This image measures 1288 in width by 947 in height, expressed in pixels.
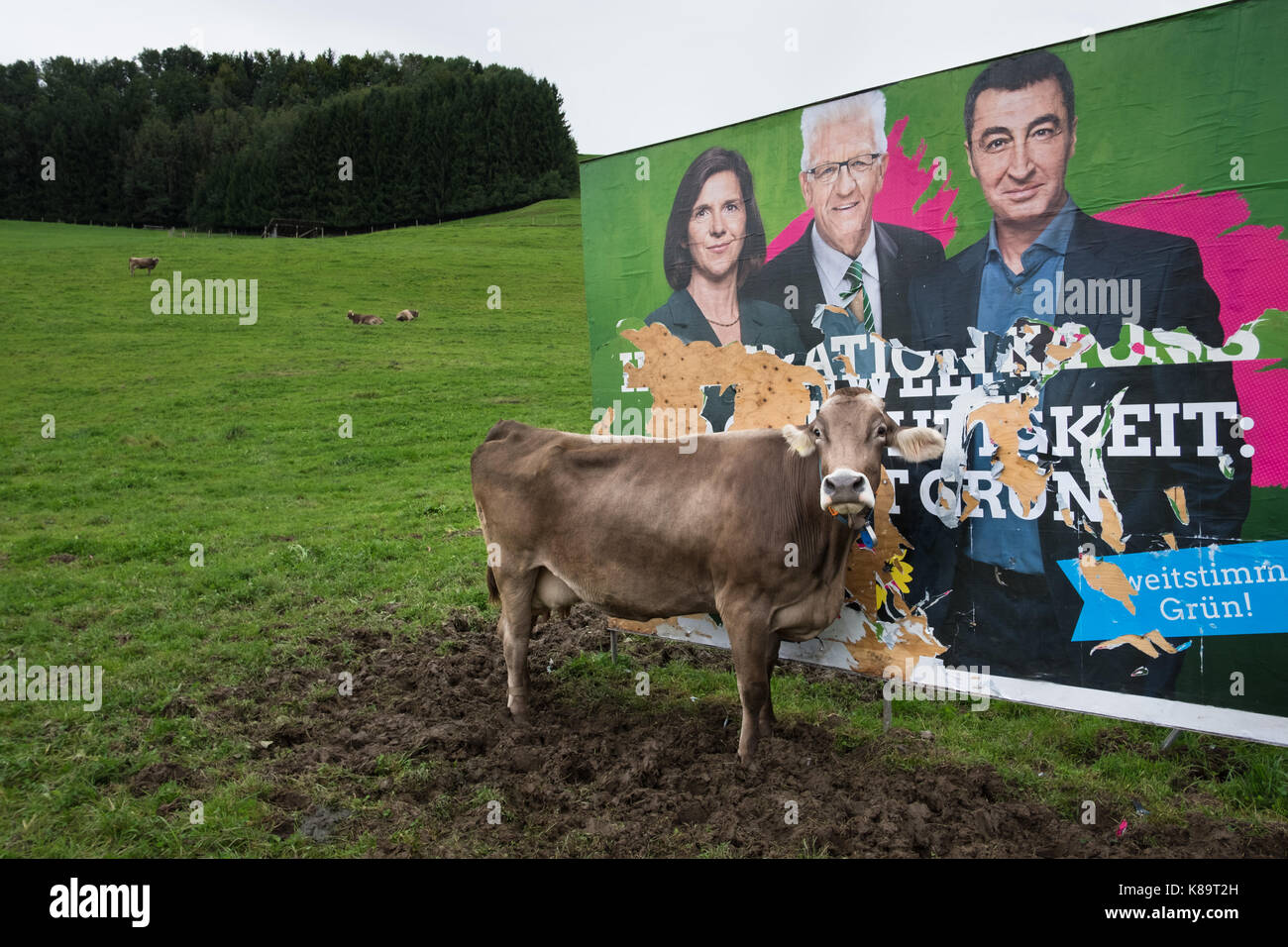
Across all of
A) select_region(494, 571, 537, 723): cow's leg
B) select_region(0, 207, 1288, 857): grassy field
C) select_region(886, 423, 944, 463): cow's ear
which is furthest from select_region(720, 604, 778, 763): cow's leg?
select_region(494, 571, 537, 723): cow's leg

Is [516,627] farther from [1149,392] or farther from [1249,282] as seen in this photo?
[1249,282]

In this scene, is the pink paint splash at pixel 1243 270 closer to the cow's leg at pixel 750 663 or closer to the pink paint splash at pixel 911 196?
the pink paint splash at pixel 911 196

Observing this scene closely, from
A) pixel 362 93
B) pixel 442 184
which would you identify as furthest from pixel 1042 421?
pixel 362 93

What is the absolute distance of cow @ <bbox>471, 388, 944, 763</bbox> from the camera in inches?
216

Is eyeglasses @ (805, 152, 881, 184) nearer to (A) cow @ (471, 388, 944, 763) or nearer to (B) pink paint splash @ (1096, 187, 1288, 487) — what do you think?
(A) cow @ (471, 388, 944, 763)

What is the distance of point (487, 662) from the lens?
7793mm

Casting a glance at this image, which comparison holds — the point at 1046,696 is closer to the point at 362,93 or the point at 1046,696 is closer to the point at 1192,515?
the point at 1192,515

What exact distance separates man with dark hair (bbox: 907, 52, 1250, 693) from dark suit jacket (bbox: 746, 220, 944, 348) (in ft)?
0.40

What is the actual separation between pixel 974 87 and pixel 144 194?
268 feet

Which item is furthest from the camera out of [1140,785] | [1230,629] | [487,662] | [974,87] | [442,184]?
[442,184]

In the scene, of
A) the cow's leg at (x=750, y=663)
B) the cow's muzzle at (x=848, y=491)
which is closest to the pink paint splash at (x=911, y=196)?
the cow's muzzle at (x=848, y=491)

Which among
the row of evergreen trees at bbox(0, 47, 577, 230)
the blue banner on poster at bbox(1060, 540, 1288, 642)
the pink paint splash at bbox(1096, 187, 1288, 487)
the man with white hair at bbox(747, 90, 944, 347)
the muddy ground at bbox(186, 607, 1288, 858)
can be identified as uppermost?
the row of evergreen trees at bbox(0, 47, 577, 230)

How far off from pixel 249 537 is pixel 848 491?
9.62 meters

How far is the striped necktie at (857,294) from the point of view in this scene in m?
6.32
